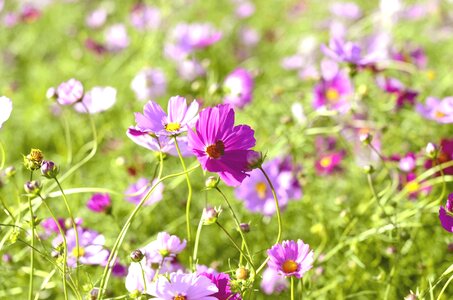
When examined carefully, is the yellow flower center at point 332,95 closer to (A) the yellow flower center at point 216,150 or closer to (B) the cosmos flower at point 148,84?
(B) the cosmos flower at point 148,84

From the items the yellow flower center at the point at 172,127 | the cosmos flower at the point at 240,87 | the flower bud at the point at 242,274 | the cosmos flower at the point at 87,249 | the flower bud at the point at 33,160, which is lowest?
the cosmos flower at the point at 240,87

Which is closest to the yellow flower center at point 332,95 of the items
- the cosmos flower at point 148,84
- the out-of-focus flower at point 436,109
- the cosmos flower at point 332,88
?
the cosmos flower at point 332,88

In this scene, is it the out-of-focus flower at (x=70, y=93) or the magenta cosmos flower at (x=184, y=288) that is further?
the out-of-focus flower at (x=70, y=93)

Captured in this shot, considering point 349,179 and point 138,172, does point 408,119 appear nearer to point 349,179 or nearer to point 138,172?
point 349,179

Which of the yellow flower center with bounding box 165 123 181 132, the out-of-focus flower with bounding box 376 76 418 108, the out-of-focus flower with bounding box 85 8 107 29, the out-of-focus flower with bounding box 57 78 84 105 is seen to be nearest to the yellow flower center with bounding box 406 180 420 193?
the out-of-focus flower with bounding box 376 76 418 108

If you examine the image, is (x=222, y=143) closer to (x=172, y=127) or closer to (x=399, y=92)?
(x=172, y=127)

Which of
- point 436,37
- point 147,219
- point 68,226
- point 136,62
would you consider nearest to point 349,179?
point 147,219
